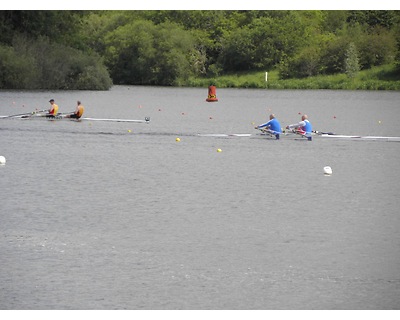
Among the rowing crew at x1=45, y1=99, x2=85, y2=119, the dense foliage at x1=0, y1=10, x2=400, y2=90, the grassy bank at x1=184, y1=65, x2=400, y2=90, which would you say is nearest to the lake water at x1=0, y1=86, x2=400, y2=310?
the rowing crew at x1=45, y1=99, x2=85, y2=119

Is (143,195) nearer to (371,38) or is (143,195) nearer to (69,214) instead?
(69,214)

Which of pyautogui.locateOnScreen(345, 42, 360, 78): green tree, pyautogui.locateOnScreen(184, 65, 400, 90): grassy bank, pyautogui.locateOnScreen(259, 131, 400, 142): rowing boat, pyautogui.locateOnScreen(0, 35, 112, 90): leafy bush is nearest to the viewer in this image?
pyautogui.locateOnScreen(259, 131, 400, 142): rowing boat

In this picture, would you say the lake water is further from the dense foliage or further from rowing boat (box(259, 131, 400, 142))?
the dense foliage

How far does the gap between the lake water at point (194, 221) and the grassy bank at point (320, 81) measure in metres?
39.6

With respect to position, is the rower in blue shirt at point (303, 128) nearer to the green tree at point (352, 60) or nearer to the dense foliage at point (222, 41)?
the dense foliage at point (222, 41)

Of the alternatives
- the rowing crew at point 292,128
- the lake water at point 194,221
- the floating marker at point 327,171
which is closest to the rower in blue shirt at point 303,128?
the rowing crew at point 292,128

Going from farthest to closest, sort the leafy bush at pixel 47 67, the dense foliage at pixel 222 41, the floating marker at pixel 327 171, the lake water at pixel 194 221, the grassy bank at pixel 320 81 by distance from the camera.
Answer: the grassy bank at pixel 320 81
the dense foliage at pixel 222 41
the leafy bush at pixel 47 67
the floating marker at pixel 327 171
the lake water at pixel 194 221

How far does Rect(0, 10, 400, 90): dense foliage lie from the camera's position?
7475cm

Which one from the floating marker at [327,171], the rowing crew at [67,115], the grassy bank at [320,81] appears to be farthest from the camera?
the grassy bank at [320,81]

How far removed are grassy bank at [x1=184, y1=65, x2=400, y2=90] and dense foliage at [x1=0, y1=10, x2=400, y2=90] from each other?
2.14 ft

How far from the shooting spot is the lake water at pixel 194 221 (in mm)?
13016

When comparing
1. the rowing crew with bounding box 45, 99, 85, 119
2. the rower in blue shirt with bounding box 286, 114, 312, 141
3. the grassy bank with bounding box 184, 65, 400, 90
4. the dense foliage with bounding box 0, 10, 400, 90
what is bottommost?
the grassy bank with bounding box 184, 65, 400, 90
